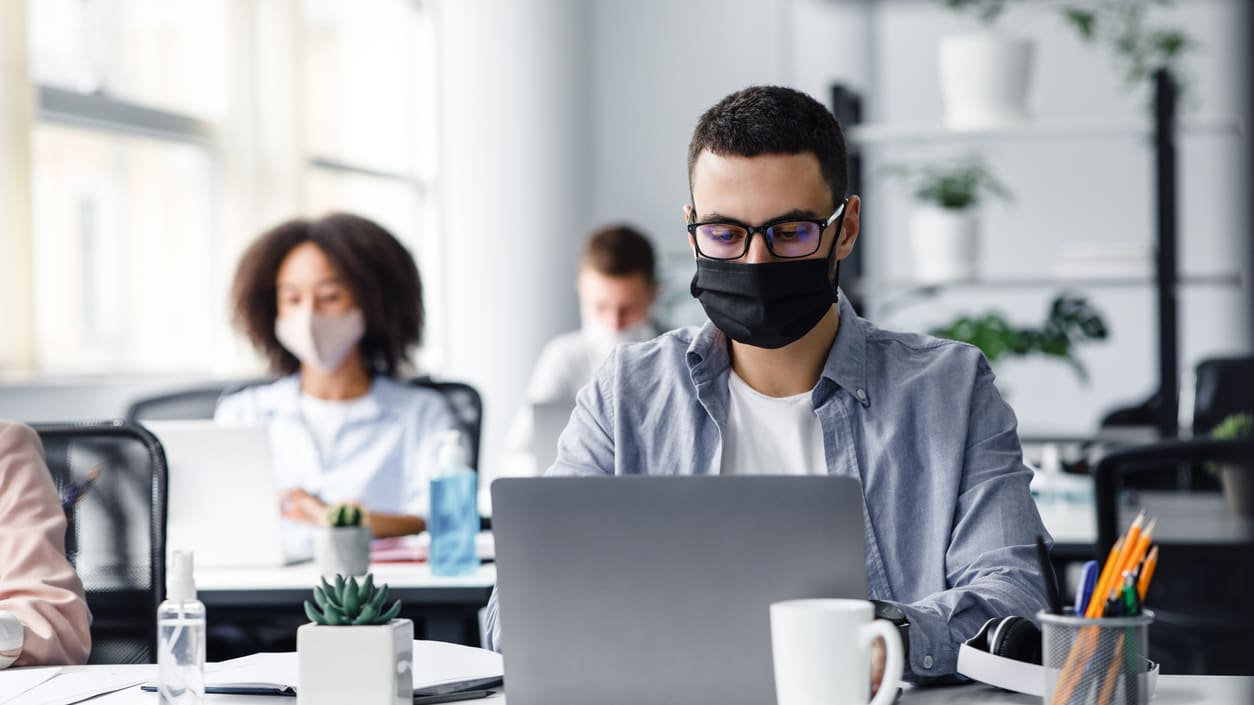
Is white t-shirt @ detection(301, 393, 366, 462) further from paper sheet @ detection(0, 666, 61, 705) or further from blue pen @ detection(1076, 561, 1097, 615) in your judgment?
blue pen @ detection(1076, 561, 1097, 615)

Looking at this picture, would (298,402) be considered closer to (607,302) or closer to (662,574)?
(607,302)

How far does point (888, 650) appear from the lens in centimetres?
97

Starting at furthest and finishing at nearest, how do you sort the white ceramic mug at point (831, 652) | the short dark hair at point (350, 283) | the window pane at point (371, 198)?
the window pane at point (371, 198) → the short dark hair at point (350, 283) → the white ceramic mug at point (831, 652)

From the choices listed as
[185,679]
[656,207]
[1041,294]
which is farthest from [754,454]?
[656,207]

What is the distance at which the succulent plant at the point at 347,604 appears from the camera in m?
1.14

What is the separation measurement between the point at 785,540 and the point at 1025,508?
20.9 inches

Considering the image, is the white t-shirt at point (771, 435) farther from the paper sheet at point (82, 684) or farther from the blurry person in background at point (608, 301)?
the blurry person in background at point (608, 301)

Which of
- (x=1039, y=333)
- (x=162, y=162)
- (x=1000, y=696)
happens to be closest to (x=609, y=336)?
(x=1039, y=333)

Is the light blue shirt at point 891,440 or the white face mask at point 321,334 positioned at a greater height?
the white face mask at point 321,334

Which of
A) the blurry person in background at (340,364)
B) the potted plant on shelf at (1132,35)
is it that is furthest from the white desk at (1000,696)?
the potted plant on shelf at (1132,35)

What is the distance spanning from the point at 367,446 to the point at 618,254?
1.51m

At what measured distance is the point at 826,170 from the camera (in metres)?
1.49

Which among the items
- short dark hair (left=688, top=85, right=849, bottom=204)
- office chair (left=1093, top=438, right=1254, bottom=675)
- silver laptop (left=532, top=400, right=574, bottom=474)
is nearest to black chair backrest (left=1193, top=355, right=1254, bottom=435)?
office chair (left=1093, top=438, right=1254, bottom=675)

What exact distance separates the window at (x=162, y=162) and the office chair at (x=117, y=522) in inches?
59.5
